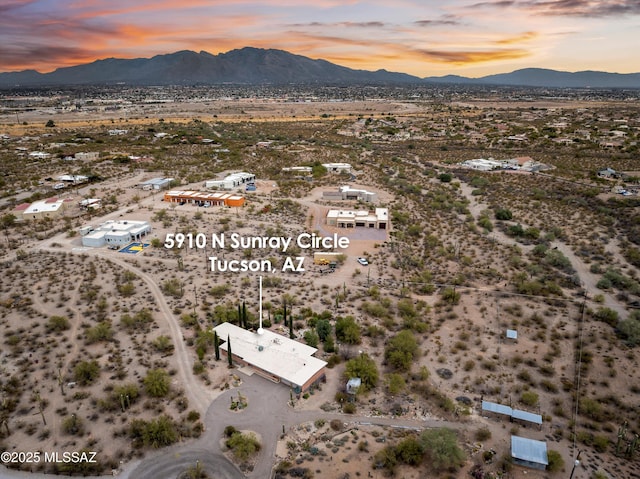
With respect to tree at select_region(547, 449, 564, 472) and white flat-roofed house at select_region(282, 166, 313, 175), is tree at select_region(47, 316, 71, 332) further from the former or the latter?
white flat-roofed house at select_region(282, 166, 313, 175)

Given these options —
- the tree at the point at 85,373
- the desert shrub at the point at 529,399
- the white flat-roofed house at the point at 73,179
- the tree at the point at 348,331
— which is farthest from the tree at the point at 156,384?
the white flat-roofed house at the point at 73,179

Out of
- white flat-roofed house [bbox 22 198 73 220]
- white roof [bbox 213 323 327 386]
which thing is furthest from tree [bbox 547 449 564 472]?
white flat-roofed house [bbox 22 198 73 220]

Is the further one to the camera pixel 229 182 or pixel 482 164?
pixel 482 164

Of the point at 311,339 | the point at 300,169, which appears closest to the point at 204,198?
the point at 300,169

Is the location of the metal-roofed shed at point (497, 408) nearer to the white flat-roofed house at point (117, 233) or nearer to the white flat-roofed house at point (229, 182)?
the white flat-roofed house at point (117, 233)

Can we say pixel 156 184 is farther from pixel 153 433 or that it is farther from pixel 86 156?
pixel 153 433

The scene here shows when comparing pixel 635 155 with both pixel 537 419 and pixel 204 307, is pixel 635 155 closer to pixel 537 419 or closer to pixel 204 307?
pixel 537 419
